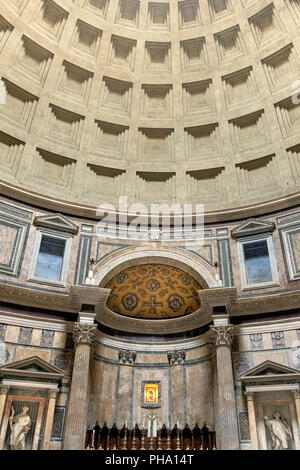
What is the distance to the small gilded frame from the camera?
59.1 ft

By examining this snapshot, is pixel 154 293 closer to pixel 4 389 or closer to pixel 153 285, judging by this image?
pixel 153 285

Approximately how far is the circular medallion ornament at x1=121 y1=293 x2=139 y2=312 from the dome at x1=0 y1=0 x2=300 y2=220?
4.95m

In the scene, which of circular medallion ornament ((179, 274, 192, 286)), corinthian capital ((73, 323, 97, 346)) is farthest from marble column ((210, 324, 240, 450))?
corinthian capital ((73, 323, 97, 346))

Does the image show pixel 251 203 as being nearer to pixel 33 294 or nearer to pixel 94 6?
pixel 33 294

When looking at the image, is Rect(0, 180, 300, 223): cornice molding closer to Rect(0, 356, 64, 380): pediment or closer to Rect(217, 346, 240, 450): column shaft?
Rect(217, 346, 240, 450): column shaft

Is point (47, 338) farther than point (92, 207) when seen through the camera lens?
No

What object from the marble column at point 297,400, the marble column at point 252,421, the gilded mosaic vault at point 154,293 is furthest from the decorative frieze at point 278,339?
the gilded mosaic vault at point 154,293

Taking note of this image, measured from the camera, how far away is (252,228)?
62.7ft

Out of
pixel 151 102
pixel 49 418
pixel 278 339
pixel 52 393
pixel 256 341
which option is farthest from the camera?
pixel 151 102

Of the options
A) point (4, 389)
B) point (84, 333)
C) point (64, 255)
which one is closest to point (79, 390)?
point (84, 333)

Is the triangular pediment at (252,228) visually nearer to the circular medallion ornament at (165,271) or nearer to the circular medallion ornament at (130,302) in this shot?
the circular medallion ornament at (165,271)

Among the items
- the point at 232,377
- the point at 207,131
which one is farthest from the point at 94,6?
the point at 232,377

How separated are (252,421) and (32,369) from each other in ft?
27.9

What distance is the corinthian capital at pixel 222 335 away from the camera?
1612cm
